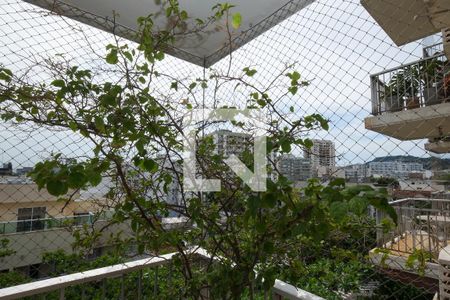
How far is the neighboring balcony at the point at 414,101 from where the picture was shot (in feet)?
4.61

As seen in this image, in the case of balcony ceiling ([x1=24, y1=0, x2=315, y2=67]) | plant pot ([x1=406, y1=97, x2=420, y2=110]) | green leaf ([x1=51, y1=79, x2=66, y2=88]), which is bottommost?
green leaf ([x1=51, y1=79, x2=66, y2=88])

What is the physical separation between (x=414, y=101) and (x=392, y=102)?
26 centimetres

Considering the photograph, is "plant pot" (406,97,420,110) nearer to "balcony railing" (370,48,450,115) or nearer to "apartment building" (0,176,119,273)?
"balcony railing" (370,48,450,115)

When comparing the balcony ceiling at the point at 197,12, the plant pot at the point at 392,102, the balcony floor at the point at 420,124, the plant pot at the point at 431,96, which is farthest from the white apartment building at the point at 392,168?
the balcony ceiling at the point at 197,12

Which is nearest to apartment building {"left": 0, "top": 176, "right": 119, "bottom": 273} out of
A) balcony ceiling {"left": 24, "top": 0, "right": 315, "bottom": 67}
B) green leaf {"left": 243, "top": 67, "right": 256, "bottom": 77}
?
green leaf {"left": 243, "top": 67, "right": 256, "bottom": 77}

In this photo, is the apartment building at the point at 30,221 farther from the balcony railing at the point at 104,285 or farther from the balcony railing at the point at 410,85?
the balcony railing at the point at 410,85

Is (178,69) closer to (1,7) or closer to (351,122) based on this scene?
(1,7)

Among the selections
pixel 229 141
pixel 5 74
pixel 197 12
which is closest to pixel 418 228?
pixel 229 141

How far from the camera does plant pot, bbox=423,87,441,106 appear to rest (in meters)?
1.69

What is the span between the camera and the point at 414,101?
1904 mm

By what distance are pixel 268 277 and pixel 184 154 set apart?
0.50m

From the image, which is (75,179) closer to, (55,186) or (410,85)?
(55,186)

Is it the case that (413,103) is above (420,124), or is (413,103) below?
above

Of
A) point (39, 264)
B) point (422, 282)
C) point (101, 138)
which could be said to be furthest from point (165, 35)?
point (422, 282)
